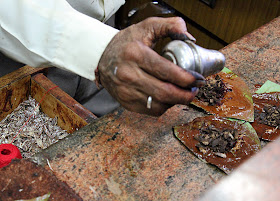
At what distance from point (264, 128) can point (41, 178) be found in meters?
0.87

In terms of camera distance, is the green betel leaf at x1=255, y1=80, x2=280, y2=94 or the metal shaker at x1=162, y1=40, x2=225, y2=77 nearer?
the metal shaker at x1=162, y1=40, x2=225, y2=77

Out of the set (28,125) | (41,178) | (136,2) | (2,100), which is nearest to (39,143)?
(28,125)

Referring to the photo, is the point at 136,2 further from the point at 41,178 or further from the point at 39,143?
the point at 41,178

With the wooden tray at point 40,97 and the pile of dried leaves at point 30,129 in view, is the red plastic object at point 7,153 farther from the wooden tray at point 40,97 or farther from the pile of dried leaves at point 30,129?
the wooden tray at point 40,97

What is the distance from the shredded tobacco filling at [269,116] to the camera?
4.23ft

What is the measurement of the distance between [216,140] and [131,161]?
1.06 feet

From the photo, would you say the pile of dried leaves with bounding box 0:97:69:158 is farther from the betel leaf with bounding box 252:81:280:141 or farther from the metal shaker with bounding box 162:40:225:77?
the betel leaf with bounding box 252:81:280:141

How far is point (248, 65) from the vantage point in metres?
1.59

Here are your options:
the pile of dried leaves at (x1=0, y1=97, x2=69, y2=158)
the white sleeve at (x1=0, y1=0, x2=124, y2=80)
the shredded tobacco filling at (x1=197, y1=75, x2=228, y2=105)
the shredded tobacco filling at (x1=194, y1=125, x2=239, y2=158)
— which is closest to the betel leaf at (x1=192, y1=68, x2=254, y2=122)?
the shredded tobacco filling at (x1=197, y1=75, x2=228, y2=105)

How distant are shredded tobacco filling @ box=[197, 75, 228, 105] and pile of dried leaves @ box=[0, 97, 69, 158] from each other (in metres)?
0.63

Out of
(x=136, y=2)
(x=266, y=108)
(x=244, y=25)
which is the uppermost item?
(x=266, y=108)

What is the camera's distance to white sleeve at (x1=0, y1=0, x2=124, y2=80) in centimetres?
110

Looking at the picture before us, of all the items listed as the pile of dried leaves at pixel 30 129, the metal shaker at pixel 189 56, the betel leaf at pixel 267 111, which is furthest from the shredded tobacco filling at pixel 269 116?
the pile of dried leaves at pixel 30 129

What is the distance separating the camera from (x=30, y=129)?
1.38m
